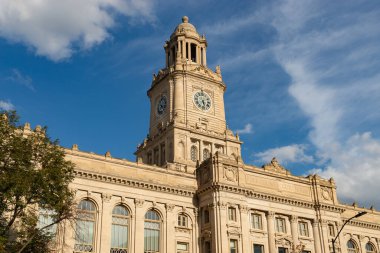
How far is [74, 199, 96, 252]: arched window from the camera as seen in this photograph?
4794 cm

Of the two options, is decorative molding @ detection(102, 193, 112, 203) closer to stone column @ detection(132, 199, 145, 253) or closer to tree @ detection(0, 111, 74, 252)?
stone column @ detection(132, 199, 145, 253)

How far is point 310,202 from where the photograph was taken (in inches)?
2457

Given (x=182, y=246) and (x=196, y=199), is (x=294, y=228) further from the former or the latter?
(x=182, y=246)

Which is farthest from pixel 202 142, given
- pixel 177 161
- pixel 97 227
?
pixel 97 227

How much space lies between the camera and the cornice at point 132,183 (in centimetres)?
4998

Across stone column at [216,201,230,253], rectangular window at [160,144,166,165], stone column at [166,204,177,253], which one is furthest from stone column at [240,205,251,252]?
rectangular window at [160,144,166,165]

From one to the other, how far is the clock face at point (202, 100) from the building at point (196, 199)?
16 cm

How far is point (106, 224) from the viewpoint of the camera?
4991 cm

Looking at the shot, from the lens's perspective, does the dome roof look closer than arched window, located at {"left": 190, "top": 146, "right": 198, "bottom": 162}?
No

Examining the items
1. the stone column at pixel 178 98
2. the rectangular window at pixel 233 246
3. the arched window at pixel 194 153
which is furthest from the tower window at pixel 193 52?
the rectangular window at pixel 233 246

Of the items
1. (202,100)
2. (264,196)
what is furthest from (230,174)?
(202,100)

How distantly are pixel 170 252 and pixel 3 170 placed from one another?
2336 cm

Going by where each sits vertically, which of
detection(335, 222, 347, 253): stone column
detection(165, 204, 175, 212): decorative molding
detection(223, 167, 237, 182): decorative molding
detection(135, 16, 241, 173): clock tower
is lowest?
detection(335, 222, 347, 253): stone column

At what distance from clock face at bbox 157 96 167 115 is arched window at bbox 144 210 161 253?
23130mm
